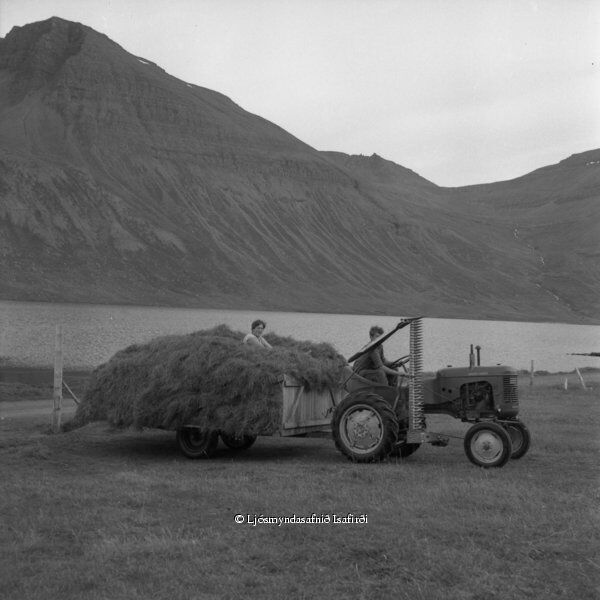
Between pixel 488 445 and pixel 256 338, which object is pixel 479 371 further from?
pixel 256 338

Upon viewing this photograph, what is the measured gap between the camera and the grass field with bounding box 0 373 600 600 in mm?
5891

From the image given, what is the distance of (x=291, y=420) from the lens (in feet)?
37.5

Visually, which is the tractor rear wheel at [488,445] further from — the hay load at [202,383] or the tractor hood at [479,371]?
the hay load at [202,383]

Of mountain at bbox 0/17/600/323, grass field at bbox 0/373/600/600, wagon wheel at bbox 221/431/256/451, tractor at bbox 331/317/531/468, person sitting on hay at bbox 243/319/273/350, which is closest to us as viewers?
grass field at bbox 0/373/600/600

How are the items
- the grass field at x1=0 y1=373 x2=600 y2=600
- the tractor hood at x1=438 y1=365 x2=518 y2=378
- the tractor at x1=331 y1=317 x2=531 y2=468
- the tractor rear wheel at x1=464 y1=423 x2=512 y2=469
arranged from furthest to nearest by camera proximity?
the tractor hood at x1=438 y1=365 x2=518 y2=378
the tractor at x1=331 y1=317 x2=531 y2=468
the tractor rear wheel at x1=464 y1=423 x2=512 y2=469
the grass field at x1=0 y1=373 x2=600 y2=600

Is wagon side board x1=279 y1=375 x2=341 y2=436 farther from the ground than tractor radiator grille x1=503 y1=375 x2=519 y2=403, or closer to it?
closer to it

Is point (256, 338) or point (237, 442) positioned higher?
point (256, 338)

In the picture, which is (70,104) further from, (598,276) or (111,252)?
(598,276)

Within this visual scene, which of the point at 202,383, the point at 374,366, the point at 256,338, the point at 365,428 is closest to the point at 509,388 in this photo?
the point at 374,366

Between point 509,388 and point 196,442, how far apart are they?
4528 mm

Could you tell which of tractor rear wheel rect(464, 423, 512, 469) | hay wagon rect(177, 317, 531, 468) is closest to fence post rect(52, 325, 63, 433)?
hay wagon rect(177, 317, 531, 468)

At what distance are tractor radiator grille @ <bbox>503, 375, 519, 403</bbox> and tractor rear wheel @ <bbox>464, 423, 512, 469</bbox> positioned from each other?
2.17 ft

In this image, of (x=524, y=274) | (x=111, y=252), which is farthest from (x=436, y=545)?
(x=524, y=274)

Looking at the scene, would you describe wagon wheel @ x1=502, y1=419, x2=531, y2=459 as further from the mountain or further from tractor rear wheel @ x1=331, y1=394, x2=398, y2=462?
the mountain
